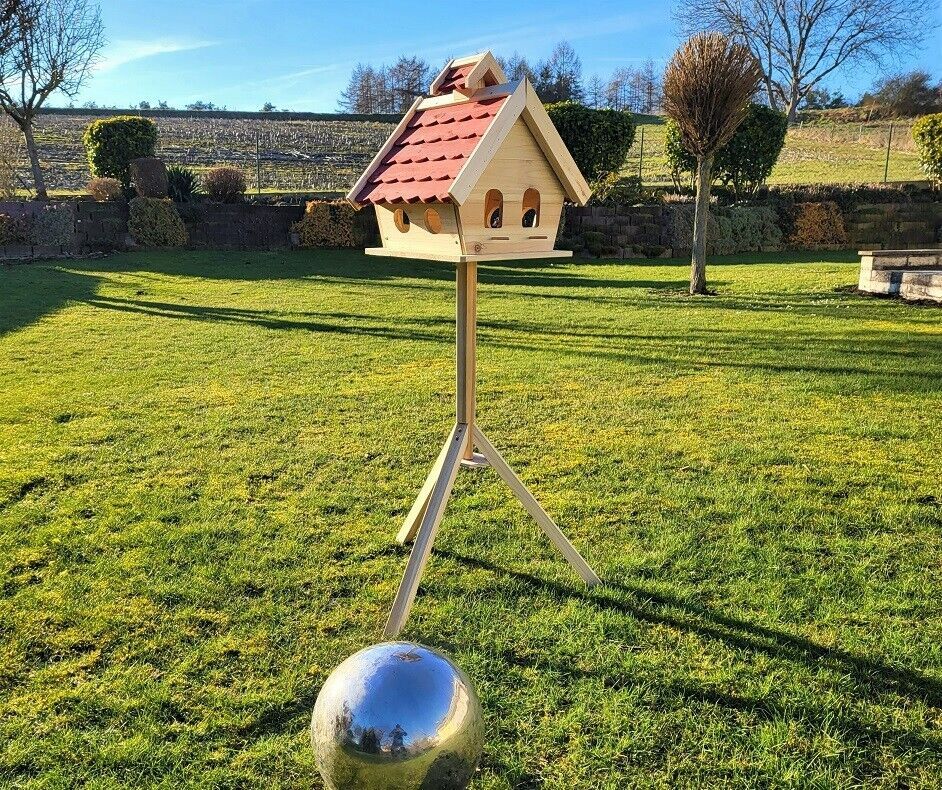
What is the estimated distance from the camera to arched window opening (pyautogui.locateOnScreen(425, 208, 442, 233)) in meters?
2.72

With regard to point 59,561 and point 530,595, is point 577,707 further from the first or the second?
point 59,561

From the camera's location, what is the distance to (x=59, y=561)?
3295 millimetres

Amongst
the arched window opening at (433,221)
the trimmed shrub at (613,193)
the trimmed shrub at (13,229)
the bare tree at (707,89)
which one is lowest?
the arched window opening at (433,221)

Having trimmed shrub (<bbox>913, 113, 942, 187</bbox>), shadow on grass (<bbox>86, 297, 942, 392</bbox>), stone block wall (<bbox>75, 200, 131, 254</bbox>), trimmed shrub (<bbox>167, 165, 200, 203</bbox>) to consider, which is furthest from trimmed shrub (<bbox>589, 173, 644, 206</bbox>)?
stone block wall (<bbox>75, 200, 131, 254</bbox>)

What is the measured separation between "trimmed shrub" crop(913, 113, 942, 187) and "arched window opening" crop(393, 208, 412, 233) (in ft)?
65.6

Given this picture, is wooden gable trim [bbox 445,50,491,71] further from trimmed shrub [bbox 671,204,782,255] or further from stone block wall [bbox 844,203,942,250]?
stone block wall [bbox 844,203,942,250]

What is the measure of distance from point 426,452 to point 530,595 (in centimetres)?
182

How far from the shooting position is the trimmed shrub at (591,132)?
1819cm

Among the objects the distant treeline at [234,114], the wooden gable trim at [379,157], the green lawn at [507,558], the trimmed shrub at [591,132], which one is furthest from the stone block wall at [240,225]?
the distant treeline at [234,114]

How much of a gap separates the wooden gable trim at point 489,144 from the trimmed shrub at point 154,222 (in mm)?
16528

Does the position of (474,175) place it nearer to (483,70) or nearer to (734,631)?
(483,70)

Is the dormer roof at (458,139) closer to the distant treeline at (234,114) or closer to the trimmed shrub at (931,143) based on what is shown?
the trimmed shrub at (931,143)

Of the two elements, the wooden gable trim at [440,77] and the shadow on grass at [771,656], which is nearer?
the shadow on grass at [771,656]

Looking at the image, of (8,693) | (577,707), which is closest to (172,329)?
(8,693)
